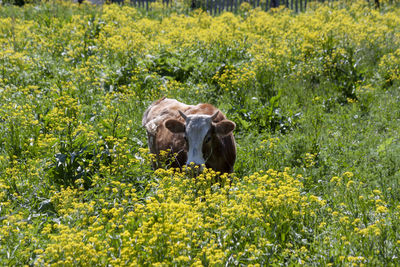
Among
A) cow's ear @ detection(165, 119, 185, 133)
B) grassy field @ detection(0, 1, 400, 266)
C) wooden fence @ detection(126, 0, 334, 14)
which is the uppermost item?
wooden fence @ detection(126, 0, 334, 14)

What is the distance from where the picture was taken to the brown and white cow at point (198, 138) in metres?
5.59

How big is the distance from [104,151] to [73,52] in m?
6.61

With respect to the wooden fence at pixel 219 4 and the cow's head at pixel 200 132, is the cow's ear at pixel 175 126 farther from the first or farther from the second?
the wooden fence at pixel 219 4

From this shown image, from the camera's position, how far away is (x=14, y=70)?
10062 mm

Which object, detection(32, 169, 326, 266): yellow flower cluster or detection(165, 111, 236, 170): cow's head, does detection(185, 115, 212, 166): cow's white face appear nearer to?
detection(165, 111, 236, 170): cow's head

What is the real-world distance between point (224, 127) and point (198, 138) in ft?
1.45

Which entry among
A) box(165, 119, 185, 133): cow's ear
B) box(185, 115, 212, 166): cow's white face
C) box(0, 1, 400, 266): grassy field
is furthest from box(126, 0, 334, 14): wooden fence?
box(185, 115, 212, 166): cow's white face

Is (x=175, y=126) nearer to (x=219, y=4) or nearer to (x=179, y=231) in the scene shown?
(x=179, y=231)

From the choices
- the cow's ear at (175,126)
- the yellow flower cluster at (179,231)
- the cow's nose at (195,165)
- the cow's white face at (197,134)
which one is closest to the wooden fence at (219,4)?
the cow's ear at (175,126)

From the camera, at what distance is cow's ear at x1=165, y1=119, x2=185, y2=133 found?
5879mm

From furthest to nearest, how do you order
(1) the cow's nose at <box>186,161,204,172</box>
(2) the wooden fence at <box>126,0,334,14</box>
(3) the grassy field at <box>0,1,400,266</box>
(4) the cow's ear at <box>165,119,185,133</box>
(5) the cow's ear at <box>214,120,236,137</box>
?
(2) the wooden fence at <box>126,0,334,14</box> < (4) the cow's ear at <box>165,119,185,133</box> < (5) the cow's ear at <box>214,120,236,137</box> < (1) the cow's nose at <box>186,161,204,172</box> < (3) the grassy field at <box>0,1,400,266</box>

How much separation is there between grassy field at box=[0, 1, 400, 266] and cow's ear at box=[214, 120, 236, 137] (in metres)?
0.64

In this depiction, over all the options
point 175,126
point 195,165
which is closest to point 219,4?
point 175,126

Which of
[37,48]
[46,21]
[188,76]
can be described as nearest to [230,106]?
[188,76]
